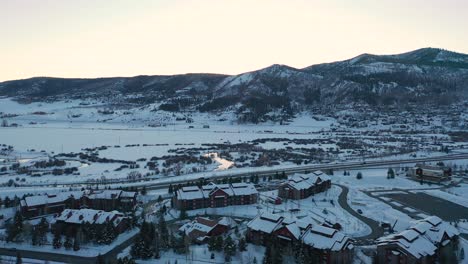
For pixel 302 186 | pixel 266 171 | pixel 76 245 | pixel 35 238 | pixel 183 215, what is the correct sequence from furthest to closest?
pixel 266 171 < pixel 302 186 < pixel 183 215 < pixel 35 238 < pixel 76 245

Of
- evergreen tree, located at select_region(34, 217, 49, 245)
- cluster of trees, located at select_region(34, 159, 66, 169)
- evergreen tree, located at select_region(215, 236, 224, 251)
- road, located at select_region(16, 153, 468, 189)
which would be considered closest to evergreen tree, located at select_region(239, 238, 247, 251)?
evergreen tree, located at select_region(215, 236, 224, 251)

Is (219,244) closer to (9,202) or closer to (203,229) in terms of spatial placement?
(203,229)

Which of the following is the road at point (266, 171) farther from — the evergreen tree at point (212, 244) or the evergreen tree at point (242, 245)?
the evergreen tree at point (242, 245)

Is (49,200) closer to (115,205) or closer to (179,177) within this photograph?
(115,205)

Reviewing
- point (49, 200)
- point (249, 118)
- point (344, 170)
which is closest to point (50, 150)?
point (49, 200)

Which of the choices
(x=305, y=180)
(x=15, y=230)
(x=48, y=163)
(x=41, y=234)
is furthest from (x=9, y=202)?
(x=305, y=180)

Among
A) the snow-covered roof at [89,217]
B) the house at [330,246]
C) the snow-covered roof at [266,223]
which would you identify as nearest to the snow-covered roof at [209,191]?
the snow-covered roof at [89,217]
